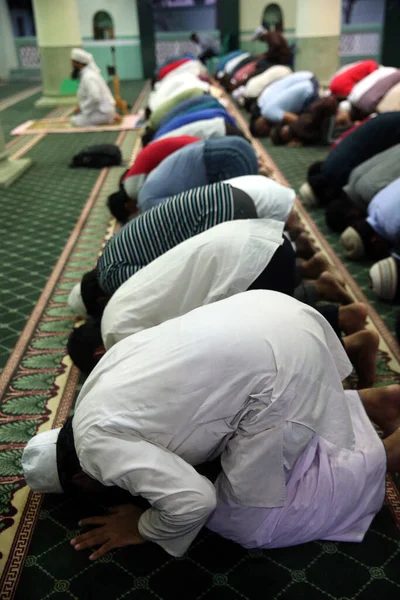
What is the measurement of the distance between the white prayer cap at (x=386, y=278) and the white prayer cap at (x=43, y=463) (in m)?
1.67

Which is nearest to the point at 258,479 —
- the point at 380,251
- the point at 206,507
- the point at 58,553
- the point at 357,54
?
the point at 206,507

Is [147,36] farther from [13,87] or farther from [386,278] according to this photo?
[386,278]

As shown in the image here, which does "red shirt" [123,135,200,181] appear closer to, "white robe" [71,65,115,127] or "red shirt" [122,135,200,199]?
"red shirt" [122,135,200,199]

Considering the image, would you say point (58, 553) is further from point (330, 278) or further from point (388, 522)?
point (330, 278)

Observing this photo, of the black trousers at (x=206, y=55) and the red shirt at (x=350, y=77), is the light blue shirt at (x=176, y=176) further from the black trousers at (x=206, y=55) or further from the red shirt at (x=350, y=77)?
the black trousers at (x=206, y=55)

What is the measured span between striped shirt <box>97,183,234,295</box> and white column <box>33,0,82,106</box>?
839 cm

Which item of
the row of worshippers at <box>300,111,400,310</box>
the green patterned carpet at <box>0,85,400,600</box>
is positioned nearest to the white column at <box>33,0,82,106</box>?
the row of worshippers at <box>300,111,400,310</box>

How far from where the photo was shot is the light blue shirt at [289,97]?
254 inches

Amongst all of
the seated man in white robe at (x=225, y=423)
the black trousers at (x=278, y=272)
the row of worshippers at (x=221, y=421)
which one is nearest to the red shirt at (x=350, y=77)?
the black trousers at (x=278, y=272)

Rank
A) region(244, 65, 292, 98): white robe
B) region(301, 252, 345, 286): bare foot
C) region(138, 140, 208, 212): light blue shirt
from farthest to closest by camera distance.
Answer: region(244, 65, 292, 98): white robe → region(138, 140, 208, 212): light blue shirt → region(301, 252, 345, 286): bare foot

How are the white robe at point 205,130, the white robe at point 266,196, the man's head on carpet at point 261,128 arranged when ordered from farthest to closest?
1. the man's head on carpet at point 261,128
2. the white robe at point 205,130
3. the white robe at point 266,196

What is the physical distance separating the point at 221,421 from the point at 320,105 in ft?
16.6

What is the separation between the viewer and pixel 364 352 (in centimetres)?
210

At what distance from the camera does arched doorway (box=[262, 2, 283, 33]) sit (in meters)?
13.7
